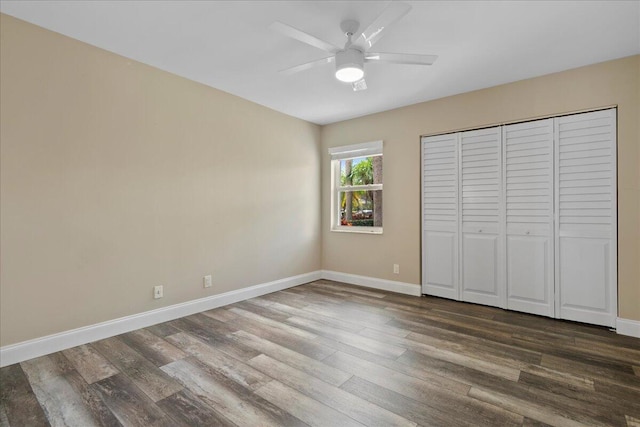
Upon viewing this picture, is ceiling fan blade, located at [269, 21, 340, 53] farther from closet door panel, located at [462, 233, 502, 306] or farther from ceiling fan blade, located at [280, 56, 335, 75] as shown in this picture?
closet door panel, located at [462, 233, 502, 306]

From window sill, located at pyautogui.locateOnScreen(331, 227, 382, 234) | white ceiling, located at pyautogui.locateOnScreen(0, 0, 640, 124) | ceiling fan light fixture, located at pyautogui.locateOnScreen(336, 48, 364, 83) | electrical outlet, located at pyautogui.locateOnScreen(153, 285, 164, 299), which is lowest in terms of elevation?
electrical outlet, located at pyautogui.locateOnScreen(153, 285, 164, 299)

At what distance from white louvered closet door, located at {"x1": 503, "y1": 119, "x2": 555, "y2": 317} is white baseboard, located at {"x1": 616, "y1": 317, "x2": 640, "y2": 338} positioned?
0.50 meters

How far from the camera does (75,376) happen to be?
2.10 m

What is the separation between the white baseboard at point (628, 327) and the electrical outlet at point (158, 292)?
14.0 feet

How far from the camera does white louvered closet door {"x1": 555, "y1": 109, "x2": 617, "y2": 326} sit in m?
2.92

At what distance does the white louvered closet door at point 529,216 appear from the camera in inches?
127

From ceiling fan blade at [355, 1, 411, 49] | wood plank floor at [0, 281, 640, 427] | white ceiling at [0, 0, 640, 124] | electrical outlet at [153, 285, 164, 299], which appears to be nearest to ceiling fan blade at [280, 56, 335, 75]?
white ceiling at [0, 0, 640, 124]

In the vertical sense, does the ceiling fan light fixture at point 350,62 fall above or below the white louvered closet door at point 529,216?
above

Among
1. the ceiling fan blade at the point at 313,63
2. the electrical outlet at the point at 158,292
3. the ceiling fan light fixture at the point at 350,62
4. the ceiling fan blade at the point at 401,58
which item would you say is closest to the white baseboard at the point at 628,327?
the ceiling fan blade at the point at 401,58

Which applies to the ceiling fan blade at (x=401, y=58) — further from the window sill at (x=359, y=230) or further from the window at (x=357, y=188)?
the window sill at (x=359, y=230)

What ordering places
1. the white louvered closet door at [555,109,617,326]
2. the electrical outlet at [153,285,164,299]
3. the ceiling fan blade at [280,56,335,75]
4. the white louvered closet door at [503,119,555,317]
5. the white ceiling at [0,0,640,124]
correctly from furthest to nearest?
the white louvered closet door at [503,119,555,317] → the electrical outlet at [153,285,164,299] → the white louvered closet door at [555,109,617,326] → the ceiling fan blade at [280,56,335,75] → the white ceiling at [0,0,640,124]

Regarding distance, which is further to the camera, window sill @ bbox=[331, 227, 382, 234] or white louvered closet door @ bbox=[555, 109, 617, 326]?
window sill @ bbox=[331, 227, 382, 234]

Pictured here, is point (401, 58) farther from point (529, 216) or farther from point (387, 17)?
point (529, 216)

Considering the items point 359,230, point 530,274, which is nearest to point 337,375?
point 530,274
